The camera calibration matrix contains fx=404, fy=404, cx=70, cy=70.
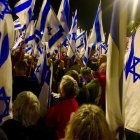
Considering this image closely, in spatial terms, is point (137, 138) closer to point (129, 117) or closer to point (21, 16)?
point (129, 117)

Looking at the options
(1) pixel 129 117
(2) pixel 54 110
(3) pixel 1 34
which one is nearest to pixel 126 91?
(1) pixel 129 117

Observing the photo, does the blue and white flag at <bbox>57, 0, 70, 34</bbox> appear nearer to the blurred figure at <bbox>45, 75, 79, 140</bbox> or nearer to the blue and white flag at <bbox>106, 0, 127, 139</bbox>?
the blurred figure at <bbox>45, 75, 79, 140</bbox>

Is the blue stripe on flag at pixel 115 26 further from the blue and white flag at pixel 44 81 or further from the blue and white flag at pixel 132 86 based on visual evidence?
the blue and white flag at pixel 44 81

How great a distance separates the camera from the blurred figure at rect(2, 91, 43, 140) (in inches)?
163

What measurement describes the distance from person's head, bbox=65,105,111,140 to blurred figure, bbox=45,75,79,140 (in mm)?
1911

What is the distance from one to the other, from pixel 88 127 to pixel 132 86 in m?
1.58

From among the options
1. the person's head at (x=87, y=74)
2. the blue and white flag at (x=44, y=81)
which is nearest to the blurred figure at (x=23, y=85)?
the blue and white flag at (x=44, y=81)

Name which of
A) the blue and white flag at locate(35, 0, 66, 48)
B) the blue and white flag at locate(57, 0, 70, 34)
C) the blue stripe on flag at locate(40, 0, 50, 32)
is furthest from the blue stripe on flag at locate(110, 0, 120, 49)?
the blue and white flag at locate(57, 0, 70, 34)

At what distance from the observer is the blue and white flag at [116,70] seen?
407 centimetres

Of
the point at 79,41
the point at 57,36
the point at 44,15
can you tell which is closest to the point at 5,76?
the point at 57,36

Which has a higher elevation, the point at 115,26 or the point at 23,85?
the point at 115,26

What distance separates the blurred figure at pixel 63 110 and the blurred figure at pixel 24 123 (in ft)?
3.13

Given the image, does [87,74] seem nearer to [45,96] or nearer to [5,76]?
[45,96]

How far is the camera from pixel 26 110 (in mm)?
4191
